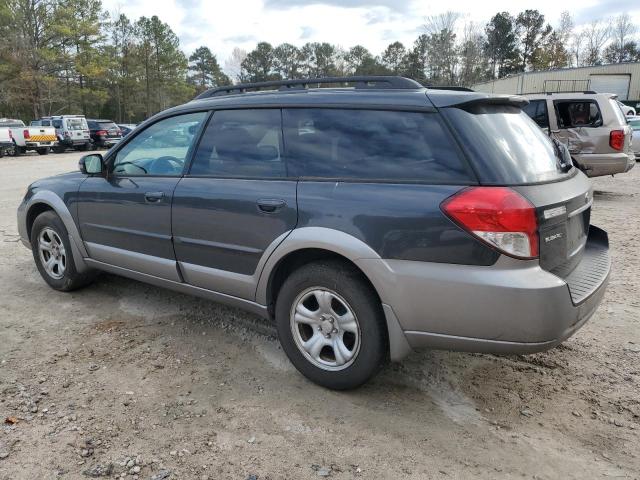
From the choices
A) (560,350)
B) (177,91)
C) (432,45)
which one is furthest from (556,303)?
(177,91)

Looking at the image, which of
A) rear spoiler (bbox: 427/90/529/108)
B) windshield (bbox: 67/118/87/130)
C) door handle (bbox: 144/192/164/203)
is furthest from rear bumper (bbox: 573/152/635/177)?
windshield (bbox: 67/118/87/130)

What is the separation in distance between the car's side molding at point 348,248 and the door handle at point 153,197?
119 cm

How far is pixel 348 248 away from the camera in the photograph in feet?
9.12

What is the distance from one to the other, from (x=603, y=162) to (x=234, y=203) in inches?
Answer: 326

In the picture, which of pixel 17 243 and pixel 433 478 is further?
pixel 17 243

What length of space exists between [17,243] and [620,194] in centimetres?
1065

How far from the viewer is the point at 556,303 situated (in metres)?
2.50

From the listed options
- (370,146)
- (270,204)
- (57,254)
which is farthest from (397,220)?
(57,254)

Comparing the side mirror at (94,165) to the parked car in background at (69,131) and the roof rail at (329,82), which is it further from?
the parked car in background at (69,131)

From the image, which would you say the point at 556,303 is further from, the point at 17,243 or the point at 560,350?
the point at 17,243

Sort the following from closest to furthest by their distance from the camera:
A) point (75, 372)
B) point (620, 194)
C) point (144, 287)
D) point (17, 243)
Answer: point (75, 372) → point (144, 287) → point (17, 243) → point (620, 194)

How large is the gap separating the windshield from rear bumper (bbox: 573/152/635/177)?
25.8m

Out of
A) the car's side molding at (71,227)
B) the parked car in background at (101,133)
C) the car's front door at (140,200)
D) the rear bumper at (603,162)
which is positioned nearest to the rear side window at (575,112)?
the rear bumper at (603,162)

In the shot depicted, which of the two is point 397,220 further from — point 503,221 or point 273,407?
point 273,407
